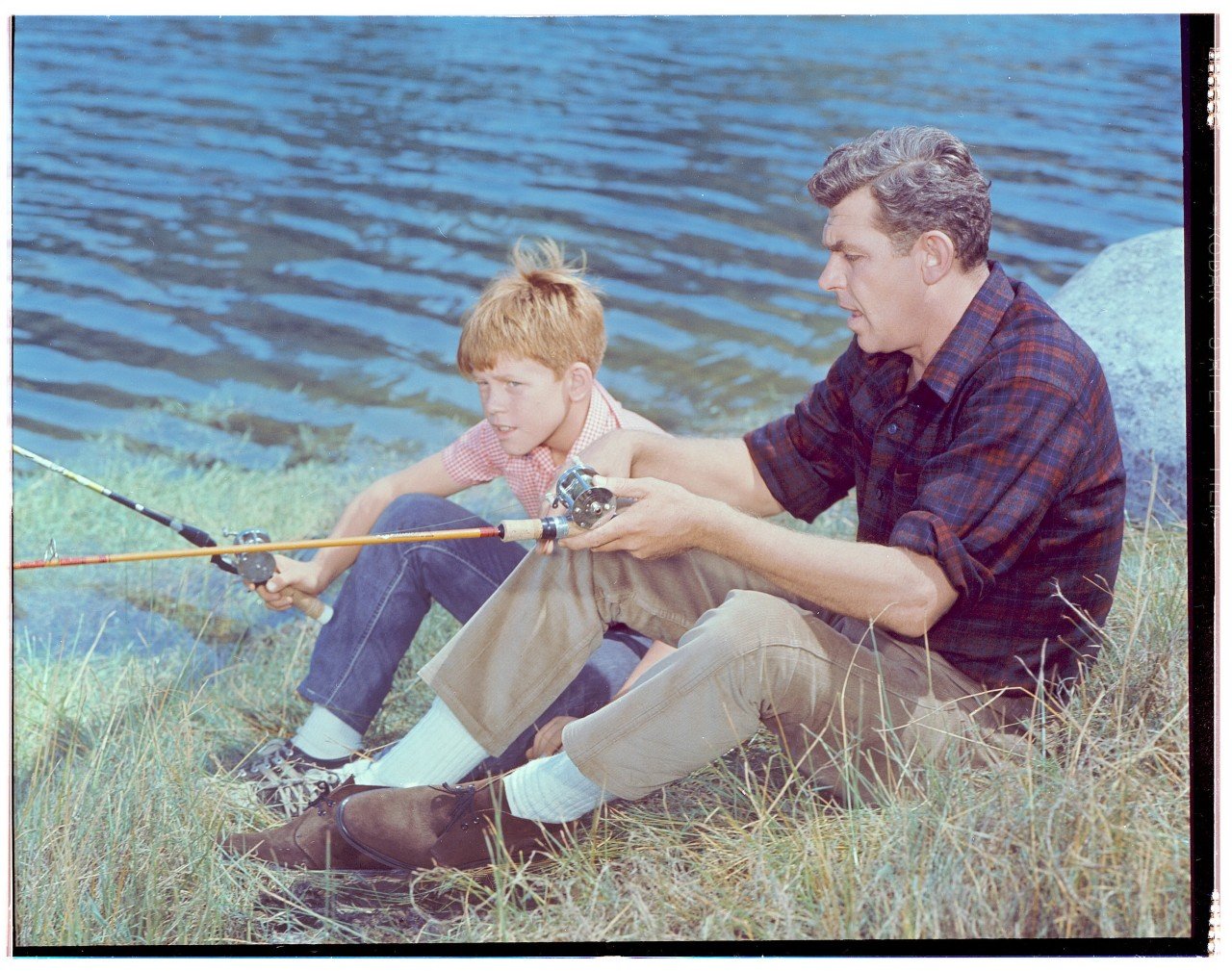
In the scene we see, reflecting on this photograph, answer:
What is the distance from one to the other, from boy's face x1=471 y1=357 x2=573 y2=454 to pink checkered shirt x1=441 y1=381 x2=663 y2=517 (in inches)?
1.3

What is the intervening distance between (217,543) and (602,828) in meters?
1.11

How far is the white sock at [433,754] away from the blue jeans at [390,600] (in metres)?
0.20

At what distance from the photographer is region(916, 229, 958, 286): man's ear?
2.57 meters

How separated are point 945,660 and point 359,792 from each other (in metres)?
1.16

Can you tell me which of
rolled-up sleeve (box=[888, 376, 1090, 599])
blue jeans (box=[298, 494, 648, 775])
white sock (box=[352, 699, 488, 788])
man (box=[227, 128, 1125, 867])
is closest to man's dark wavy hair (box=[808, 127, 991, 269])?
man (box=[227, 128, 1125, 867])

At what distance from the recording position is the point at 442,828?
2.56 m

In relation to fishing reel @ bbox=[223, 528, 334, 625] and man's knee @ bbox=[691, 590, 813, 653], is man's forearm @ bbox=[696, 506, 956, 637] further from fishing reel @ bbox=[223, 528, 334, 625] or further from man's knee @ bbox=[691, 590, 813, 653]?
fishing reel @ bbox=[223, 528, 334, 625]

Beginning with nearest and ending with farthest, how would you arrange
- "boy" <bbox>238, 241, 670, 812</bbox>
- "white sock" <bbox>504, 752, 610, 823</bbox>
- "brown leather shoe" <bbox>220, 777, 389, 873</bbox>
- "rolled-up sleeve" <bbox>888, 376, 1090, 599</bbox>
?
"rolled-up sleeve" <bbox>888, 376, 1090, 599</bbox>, "white sock" <bbox>504, 752, 610, 823</bbox>, "brown leather shoe" <bbox>220, 777, 389, 873</bbox>, "boy" <bbox>238, 241, 670, 812</bbox>

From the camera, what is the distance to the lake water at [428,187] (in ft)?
9.52

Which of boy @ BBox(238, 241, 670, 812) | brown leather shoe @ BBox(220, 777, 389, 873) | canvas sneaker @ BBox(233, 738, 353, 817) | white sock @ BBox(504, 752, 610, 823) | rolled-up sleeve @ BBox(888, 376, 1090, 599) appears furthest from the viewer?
boy @ BBox(238, 241, 670, 812)

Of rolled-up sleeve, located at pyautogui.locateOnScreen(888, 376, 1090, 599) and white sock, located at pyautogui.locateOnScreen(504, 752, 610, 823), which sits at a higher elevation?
rolled-up sleeve, located at pyautogui.locateOnScreen(888, 376, 1090, 599)

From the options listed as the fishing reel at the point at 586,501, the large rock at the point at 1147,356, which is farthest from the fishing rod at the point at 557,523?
the large rock at the point at 1147,356

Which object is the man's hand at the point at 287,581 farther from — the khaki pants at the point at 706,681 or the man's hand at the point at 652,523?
the man's hand at the point at 652,523

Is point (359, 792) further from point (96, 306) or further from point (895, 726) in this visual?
point (96, 306)
